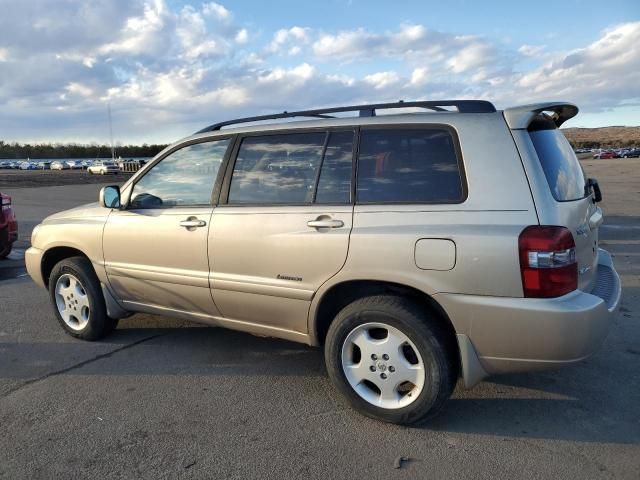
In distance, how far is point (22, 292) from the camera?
6.42m

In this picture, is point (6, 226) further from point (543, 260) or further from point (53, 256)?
point (543, 260)

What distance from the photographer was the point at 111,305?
4504 mm

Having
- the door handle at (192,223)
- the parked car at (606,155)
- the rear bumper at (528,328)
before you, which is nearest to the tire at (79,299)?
the door handle at (192,223)

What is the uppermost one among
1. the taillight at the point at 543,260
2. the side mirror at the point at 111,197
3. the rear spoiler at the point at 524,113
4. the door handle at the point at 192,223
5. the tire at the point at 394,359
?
the rear spoiler at the point at 524,113

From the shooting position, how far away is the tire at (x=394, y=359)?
9.76 feet

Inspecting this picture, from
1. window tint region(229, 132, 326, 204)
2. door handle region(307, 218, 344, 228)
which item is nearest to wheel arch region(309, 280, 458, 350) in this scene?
door handle region(307, 218, 344, 228)

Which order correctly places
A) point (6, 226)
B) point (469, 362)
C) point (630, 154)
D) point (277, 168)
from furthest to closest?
point (630, 154) → point (6, 226) → point (277, 168) → point (469, 362)

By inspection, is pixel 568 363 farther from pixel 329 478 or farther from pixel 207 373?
pixel 207 373

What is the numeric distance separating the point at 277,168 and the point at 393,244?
3.60 ft

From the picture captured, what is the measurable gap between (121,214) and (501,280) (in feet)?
9.89

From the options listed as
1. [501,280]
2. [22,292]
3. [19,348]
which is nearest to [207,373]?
[19,348]

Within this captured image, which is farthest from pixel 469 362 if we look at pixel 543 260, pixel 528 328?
pixel 543 260

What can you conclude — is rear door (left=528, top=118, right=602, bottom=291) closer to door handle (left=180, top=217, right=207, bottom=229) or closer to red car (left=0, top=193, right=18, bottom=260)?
door handle (left=180, top=217, right=207, bottom=229)

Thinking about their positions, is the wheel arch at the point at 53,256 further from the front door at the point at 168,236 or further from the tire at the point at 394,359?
the tire at the point at 394,359
